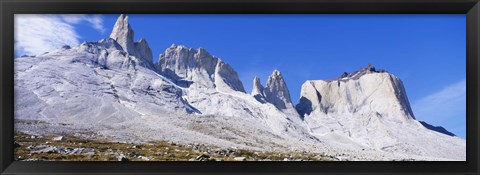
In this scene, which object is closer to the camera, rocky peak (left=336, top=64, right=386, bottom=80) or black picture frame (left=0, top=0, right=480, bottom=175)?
black picture frame (left=0, top=0, right=480, bottom=175)

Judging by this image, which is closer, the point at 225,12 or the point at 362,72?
the point at 225,12

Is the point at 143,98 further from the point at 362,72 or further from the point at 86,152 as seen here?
the point at 86,152

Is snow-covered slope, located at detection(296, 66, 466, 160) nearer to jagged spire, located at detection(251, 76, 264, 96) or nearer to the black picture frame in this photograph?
jagged spire, located at detection(251, 76, 264, 96)

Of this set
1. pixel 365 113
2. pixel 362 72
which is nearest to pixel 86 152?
pixel 362 72

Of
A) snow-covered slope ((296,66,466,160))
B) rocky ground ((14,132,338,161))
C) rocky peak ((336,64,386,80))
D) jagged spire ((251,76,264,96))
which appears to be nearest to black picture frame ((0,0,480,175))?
rocky ground ((14,132,338,161))

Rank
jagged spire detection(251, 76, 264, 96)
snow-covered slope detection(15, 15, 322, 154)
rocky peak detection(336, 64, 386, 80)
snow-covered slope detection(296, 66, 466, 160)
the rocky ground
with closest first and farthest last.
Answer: the rocky ground
snow-covered slope detection(15, 15, 322, 154)
jagged spire detection(251, 76, 264, 96)
rocky peak detection(336, 64, 386, 80)
snow-covered slope detection(296, 66, 466, 160)

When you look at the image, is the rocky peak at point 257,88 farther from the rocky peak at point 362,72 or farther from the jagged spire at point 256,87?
the rocky peak at point 362,72

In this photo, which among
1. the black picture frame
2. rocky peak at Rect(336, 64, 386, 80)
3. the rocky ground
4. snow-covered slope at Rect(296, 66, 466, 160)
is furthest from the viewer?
snow-covered slope at Rect(296, 66, 466, 160)

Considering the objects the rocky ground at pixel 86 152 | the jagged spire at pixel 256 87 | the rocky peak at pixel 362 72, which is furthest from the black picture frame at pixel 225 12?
the rocky peak at pixel 362 72
